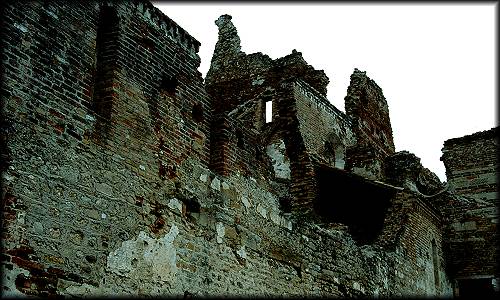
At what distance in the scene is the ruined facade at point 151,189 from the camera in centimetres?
548

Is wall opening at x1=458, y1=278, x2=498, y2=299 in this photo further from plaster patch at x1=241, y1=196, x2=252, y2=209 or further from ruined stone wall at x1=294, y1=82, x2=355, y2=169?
plaster patch at x1=241, y1=196, x2=252, y2=209

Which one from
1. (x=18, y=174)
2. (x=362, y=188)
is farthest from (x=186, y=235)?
(x=362, y=188)

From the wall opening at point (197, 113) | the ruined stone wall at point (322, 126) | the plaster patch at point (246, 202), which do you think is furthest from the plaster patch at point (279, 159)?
the wall opening at point (197, 113)

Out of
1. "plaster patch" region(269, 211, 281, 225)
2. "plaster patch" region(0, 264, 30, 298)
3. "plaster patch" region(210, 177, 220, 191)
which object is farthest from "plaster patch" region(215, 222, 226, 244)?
"plaster patch" region(0, 264, 30, 298)

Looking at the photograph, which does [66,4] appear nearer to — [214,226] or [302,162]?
[214,226]

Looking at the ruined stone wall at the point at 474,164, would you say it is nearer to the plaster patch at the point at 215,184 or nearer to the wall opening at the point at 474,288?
the wall opening at the point at 474,288

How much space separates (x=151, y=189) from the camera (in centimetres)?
668

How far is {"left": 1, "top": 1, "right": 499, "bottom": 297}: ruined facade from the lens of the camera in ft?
18.0

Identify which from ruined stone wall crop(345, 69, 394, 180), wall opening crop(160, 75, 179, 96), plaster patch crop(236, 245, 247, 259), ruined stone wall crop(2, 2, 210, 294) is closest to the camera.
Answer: ruined stone wall crop(2, 2, 210, 294)

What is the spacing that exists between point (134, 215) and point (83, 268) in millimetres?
904

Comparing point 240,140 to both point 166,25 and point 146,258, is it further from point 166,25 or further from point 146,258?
point 146,258

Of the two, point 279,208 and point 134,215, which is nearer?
point 134,215

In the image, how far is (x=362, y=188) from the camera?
1177cm

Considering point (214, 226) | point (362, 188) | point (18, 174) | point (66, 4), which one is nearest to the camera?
point (18, 174)
